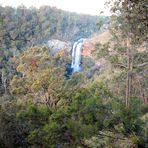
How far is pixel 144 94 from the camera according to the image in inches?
768

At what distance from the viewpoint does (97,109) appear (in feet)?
17.8

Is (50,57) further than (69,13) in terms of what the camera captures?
No

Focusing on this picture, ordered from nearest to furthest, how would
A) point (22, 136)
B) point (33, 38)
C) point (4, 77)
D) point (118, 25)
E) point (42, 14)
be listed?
point (22, 136) → point (118, 25) → point (4, 77) → point (33, 38) → point (42, 14)

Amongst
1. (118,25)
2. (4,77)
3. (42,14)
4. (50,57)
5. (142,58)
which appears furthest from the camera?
(42,14)

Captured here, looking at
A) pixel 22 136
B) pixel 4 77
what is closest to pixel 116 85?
pixel 22 136

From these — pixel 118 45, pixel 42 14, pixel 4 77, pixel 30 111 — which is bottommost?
pixel 4 77

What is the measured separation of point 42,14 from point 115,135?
58518 mm

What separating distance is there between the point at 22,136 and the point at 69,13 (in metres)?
67.7

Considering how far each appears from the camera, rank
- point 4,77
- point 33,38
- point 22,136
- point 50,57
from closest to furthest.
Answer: point 22,136 < point 50,57 < point 4,77 < point 33,38

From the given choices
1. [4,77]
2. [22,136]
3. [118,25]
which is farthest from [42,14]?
[22,136]

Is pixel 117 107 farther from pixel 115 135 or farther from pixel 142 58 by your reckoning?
pixel 142 58

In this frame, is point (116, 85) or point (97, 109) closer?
point (97, 109)

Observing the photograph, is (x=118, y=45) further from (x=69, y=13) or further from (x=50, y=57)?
(x=69, y=13)

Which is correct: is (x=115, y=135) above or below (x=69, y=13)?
below
